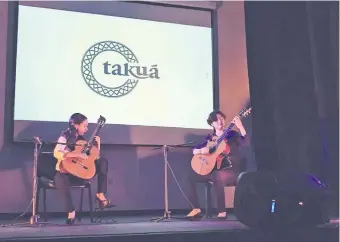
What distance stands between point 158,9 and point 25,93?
162 cm

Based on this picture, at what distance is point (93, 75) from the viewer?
4562 millimetres

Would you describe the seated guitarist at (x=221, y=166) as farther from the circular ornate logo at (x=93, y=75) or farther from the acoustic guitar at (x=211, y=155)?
the circular ornate logo at (x=93, y=75)

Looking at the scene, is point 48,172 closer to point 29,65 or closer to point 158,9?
point 29,65

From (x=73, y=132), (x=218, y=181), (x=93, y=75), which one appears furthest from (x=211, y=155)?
(x=93, y=75)

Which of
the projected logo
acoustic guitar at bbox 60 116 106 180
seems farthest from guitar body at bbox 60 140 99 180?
the projected logo

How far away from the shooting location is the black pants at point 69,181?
143 inches

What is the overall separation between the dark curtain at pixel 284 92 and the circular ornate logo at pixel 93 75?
5.46ft

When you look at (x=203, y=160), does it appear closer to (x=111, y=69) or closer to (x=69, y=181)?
(x=69, y=181)

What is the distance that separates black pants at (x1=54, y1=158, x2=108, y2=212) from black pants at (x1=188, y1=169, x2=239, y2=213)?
0.74 m

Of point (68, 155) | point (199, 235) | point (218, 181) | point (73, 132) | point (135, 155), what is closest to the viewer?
point (199, 235)

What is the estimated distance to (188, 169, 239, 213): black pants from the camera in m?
3.86

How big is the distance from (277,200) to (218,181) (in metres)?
1.24

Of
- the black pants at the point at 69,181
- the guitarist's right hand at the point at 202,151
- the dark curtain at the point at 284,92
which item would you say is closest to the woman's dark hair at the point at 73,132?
the black pants at the point at 69,181

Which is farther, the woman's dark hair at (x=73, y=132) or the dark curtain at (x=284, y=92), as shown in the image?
the woman's dark hair at (x=73, y=132)
